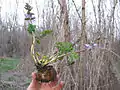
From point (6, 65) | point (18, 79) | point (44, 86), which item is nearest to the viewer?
point (44, 86)

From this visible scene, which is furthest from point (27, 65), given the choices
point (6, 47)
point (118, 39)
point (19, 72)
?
point (6, 47)

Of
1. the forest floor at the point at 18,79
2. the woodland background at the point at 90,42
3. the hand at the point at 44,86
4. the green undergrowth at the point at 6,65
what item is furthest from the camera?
the green undergrowth at the point at 6,65

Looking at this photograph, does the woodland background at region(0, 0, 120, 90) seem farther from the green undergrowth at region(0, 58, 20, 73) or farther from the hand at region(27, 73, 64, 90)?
the green undergrowth at region(0, 58, 20, 73)

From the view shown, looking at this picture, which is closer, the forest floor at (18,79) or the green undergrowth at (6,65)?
the forest floor at (18,79)

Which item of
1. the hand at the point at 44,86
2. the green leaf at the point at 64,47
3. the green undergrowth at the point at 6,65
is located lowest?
the green undergrowth at the point at 6,65

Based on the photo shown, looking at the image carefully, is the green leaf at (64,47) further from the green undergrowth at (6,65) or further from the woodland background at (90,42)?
the green undergrowth at (6,65)

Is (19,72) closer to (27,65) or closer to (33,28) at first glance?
(27,65)

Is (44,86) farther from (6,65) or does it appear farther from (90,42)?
(6,65)

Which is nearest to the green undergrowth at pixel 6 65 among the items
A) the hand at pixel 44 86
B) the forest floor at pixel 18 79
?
the forest floor at pixel 18 79

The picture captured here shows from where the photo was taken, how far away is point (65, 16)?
1.51 meters

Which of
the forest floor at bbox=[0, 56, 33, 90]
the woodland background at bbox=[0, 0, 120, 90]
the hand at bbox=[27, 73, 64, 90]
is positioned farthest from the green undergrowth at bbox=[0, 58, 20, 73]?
the hand at bbox=[27, 73, 64, 90]

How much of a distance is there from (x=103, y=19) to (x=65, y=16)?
0.80 m

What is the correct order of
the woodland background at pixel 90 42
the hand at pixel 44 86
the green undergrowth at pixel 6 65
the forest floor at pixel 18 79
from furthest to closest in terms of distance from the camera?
the green undergrowth at pixel 6 65
the forest floor at pixel 18 79
the woodland background at pixel 90 42
the hand at pixel 44 86

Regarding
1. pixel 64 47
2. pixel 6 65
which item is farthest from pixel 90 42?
pixel 6 65
